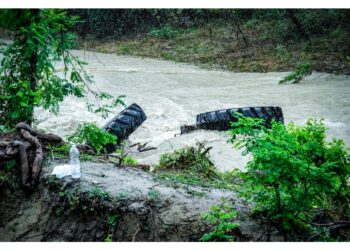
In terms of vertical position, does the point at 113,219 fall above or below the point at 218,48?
below

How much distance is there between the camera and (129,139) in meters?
6.49

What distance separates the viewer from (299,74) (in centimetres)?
783

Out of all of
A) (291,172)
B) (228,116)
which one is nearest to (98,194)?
(291,172)

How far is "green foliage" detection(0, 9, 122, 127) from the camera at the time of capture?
353 cm

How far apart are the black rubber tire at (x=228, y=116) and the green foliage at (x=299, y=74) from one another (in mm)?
2061

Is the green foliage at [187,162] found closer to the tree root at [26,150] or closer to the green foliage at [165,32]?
the tree root at [26,150]

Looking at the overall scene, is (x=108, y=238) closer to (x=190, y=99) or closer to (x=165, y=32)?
(x=190, y=99)

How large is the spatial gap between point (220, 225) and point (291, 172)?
2.10ft

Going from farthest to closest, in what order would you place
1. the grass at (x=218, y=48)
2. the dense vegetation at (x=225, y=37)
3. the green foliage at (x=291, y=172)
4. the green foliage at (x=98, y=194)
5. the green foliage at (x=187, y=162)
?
the grass at (x=218, y=48) → the dense vegetation at (x=225, y=37) → the green foliage at (x=187, y=162) → the green foliage at (x=98, y=194) → the green foliage at (x=291, y=172)

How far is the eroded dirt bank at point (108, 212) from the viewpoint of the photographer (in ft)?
9.23

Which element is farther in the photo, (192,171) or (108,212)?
(192,171)

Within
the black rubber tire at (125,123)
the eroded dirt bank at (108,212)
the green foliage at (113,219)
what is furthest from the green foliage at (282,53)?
the green foliage at (113,219)

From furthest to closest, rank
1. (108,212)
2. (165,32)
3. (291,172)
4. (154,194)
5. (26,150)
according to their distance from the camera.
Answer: (165,32) < (26,150) < (154,194) < (108,212) < (291,172)

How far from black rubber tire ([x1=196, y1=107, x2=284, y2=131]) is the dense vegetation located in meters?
1.60
